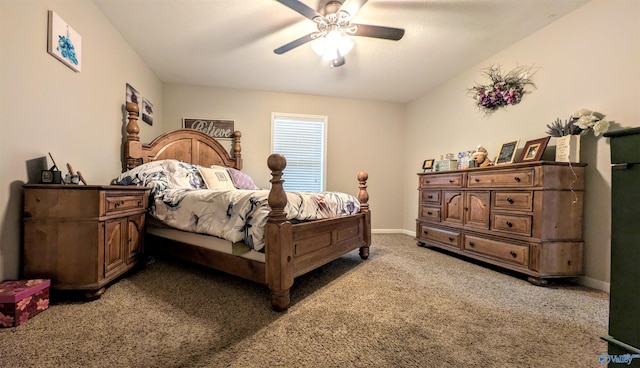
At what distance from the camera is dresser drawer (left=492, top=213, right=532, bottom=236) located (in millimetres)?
2105

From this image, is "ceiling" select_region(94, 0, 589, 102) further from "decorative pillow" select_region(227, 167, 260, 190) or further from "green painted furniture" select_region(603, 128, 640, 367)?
"green painted furniture" select_region(603, 128, 640, 367)

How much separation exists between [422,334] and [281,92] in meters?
3.77

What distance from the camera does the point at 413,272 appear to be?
7.45 feet

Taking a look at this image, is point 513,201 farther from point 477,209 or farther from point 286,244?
point 286,244

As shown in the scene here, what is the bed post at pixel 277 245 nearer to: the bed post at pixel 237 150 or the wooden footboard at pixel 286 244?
the wooden footboard at pixel 286 244

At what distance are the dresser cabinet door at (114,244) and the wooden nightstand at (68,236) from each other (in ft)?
0.04

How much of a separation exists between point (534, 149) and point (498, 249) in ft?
3.24

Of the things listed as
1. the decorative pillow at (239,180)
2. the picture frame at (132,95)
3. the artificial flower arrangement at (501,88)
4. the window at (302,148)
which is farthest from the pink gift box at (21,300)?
the artificial flower arrangement at (501,88)

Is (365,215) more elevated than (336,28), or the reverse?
(336,28)

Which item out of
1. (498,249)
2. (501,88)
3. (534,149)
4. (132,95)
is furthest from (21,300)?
(501,88)

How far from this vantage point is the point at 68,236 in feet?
A: 5.07

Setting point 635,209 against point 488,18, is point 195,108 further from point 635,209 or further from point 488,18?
point 635,209

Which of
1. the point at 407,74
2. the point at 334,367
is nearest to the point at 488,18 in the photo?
the point at 407,74

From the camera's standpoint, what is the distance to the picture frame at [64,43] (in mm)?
1663
